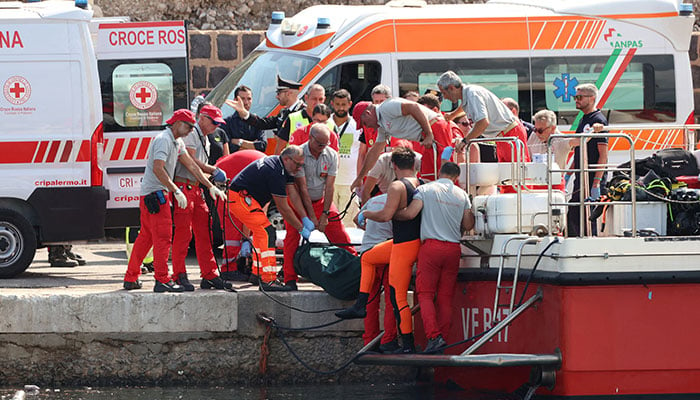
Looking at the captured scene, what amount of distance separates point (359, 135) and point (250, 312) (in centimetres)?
260

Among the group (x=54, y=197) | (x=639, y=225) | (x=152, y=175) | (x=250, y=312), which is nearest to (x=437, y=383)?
(x=250, y=312)

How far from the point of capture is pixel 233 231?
11.8 meters

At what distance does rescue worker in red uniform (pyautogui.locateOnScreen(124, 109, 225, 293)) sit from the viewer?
1072 centimetres

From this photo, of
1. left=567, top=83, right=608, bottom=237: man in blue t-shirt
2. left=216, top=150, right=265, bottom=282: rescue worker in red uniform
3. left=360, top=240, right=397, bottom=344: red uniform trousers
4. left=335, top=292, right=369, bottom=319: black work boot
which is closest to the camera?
left=360, top=240, right=397, bottom=344: red uniform trousers

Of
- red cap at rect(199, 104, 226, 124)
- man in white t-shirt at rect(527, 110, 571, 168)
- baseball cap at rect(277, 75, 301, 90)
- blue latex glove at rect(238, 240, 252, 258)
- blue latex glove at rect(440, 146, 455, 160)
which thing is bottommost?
blue latex glove at rect(238, 240, 252, 258)

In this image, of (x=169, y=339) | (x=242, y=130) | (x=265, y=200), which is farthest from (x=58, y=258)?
(x=265, y=200)

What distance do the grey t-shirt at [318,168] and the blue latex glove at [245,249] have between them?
3.29ft

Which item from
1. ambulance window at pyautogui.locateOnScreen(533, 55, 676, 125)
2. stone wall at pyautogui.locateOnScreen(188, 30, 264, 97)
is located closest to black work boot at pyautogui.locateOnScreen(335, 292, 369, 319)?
ambulance window at pyautogui.locateOnScreen(533, 55, 676, 125)

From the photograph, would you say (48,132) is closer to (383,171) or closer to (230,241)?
(230,241)

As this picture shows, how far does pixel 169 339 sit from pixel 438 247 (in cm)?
251

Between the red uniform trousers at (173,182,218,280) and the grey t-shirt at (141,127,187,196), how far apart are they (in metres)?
0.31

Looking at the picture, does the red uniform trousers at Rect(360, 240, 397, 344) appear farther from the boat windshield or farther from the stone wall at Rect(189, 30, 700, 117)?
the stone wall at Rect(189, 30, 700, 117)

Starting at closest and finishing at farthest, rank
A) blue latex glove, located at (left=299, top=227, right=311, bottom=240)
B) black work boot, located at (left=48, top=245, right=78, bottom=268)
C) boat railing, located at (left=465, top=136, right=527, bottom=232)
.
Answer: boat railing, located at (left=465, top=136, right=527, bottom=232)
blue latex glove, located at (left=299, top=227, right=311, bottom=240)
black work boot, located at (left=48, top=245, right=78, bottom=268)

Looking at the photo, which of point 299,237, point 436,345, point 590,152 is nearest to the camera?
point 436,345
